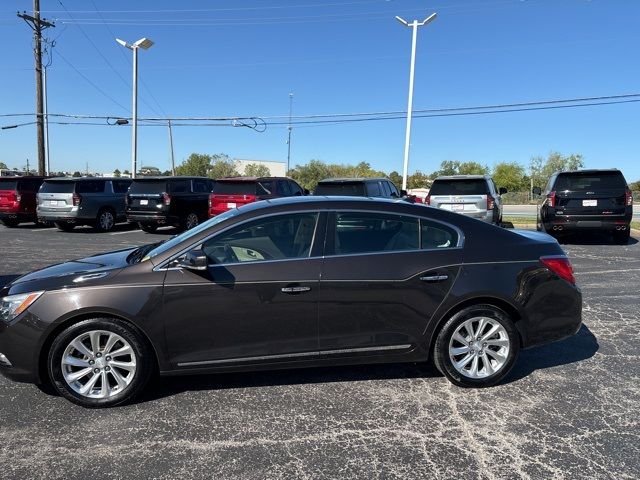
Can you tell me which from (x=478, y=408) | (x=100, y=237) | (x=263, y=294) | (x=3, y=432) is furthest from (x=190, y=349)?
(x=100, y=237)

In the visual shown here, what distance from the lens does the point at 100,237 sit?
1409cm

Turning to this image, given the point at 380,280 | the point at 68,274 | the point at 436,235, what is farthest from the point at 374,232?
the point at 68,274

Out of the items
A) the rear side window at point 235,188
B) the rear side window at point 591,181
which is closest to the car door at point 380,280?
the rear side window at point 591,181

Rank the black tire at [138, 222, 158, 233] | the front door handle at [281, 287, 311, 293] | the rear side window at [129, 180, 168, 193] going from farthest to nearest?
the black tire at [138, 222, 158, 233]
the rear side window at [129, 180, 168, 193]
the front door handle at [281, 287, 311, 293]

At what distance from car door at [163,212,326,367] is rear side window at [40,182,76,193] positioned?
528 inches

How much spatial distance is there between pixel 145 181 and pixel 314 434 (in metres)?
13.4

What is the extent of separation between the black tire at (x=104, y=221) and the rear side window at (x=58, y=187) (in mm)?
1123

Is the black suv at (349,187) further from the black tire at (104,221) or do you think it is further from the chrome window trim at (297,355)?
the black tire at (104,221)

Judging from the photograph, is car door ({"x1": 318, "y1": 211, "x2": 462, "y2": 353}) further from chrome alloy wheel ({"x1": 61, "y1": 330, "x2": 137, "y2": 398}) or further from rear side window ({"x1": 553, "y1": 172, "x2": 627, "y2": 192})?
rear side window ({"x1": 553, "y1": 172, "x2": 627, "y2": 192})

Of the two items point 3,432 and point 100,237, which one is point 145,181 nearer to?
point 100,237

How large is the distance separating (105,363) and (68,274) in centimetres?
73

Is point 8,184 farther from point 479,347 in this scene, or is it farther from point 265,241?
point 479,347

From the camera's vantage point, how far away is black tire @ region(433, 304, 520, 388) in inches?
152

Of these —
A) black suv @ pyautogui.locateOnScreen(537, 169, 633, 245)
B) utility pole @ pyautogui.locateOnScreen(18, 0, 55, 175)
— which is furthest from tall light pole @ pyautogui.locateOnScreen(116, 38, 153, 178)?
black suv @ pyautogui.locateOnScreen(537, 169, 633, 245)
